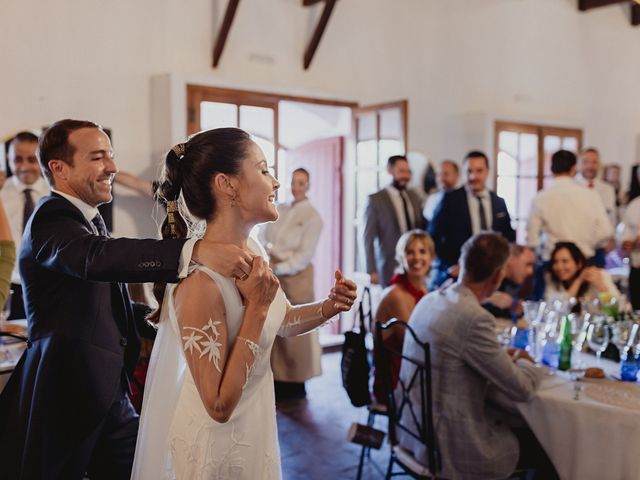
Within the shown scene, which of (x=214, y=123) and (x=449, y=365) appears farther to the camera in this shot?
(x=214, y=123)

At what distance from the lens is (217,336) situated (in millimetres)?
1474

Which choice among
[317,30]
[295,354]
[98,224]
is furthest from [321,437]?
[317,30]

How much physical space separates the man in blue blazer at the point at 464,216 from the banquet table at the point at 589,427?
8.87 feet

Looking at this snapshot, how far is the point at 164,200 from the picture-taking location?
1704 mm

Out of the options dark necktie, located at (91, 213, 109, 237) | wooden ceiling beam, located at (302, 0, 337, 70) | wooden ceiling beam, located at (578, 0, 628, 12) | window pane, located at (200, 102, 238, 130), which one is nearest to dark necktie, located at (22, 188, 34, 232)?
window pane, located at (200, 102, 238, 130)

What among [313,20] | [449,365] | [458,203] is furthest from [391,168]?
[449,365]

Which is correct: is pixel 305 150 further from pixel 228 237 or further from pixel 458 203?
pixel 228 237

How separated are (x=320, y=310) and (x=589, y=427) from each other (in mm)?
1201

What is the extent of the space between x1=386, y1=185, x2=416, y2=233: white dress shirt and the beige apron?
1.27m

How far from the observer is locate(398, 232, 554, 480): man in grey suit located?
2.57m

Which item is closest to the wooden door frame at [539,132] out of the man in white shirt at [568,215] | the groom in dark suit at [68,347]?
the man in white shirt at [568,215]

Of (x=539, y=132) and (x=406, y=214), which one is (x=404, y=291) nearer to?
(x=406, y=214)

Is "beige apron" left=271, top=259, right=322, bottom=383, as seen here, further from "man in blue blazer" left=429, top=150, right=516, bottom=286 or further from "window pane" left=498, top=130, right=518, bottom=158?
"window pane" left=498, top=130, right=518, bottom=158

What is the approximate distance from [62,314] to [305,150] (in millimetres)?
6067
